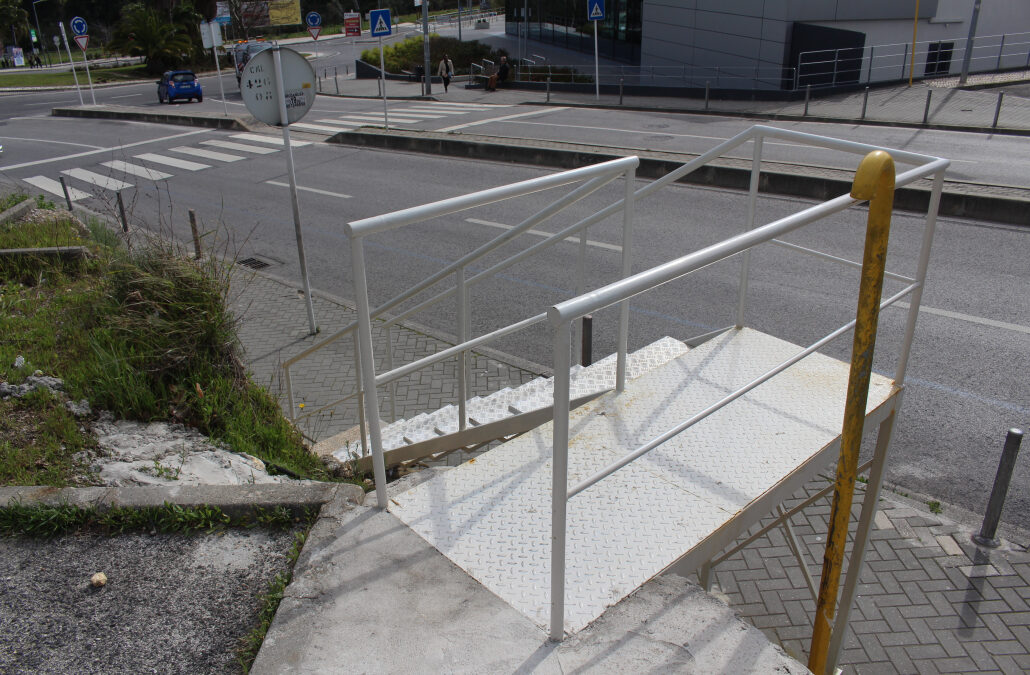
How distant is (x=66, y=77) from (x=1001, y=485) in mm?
59766

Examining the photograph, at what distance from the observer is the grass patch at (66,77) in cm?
4762

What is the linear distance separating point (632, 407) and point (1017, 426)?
3.80 m

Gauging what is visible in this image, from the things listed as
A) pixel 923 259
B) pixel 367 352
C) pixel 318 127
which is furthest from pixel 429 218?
pixel 318 127

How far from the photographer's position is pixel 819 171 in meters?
13.1

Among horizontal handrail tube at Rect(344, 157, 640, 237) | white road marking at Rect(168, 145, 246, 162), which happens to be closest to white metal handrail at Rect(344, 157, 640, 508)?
horizontal handrail tube at Rect(344, 157, 640, 237)

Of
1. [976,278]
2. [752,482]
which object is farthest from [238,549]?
[976,278]

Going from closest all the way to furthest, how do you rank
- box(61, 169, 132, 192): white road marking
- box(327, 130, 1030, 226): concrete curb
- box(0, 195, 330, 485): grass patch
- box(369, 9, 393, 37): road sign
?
box(0, 195, 330, 485): grass patch
box(327, 130, 1030, 226): concrete curb
box(61, 169, 132, 192): white road marking
box(369, 9, 393, 37): road sign

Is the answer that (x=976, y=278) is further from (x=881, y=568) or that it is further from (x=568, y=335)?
(x=568, y=335)

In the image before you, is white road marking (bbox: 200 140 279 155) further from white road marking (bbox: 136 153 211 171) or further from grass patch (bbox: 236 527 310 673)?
grass patch (bbox: 236 527 310 673)

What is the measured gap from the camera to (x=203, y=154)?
70.1 feet

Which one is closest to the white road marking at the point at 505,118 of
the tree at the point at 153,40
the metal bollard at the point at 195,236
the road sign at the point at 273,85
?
the metal bollard at the point at 195,236

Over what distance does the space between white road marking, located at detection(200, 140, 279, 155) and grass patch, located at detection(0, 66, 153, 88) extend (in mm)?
30259

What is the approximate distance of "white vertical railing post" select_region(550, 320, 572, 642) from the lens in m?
2.10

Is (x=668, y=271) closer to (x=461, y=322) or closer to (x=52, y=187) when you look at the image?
(x=461, y=322)
